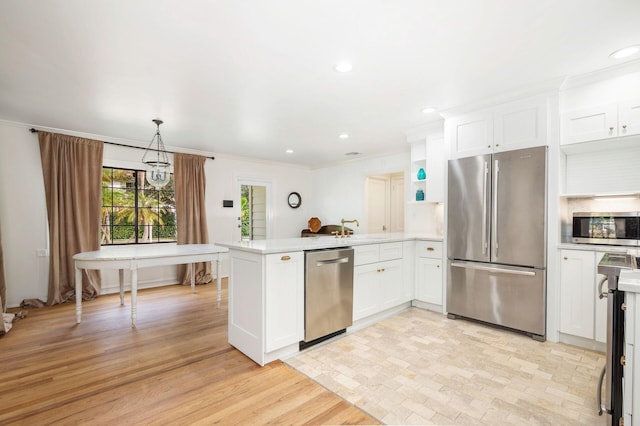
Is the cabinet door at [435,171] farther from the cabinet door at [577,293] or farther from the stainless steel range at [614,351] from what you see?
the stainless steel range at [614,351]

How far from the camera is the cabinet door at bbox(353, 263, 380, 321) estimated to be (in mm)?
3240

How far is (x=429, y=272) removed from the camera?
12.8 feet

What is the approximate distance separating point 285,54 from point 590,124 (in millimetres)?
2872

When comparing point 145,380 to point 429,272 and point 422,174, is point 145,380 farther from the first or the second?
point 422,174

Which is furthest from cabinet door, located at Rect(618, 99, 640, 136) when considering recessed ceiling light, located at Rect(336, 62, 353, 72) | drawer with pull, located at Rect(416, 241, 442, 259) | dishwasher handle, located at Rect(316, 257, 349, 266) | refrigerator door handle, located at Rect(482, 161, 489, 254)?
dishwasher handle, located at Rect(316, 257, 349, 266)

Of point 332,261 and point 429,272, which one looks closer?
point 332,261

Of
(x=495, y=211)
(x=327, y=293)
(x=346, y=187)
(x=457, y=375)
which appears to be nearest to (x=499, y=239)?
(x=495, y=211)

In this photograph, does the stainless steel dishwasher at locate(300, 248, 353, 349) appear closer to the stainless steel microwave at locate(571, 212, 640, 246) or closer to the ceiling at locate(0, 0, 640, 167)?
the ceiling at locate(0, 0, 640, 167)

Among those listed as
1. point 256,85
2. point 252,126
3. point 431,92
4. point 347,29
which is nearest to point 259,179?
point 252,126

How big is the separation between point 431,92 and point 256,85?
1.79 meters

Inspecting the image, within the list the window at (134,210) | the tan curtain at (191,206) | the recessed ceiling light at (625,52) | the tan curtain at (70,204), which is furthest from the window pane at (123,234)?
the recessed ceiling light at (625,52)

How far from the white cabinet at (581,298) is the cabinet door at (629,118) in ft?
3.60

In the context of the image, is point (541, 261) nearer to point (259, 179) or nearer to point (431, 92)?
point (431, 92)

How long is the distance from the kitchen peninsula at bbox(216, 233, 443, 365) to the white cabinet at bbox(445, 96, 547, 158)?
1.43m
